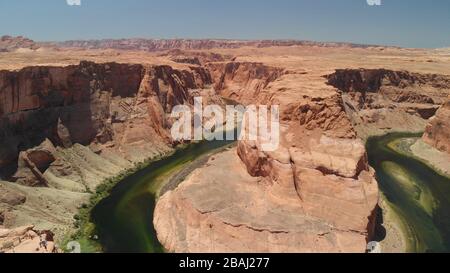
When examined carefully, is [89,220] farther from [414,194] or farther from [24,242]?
[414,194]

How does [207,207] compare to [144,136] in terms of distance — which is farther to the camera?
[144,136]

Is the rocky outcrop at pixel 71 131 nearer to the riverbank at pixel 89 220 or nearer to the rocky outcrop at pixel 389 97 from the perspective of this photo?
the riverbank at pixel 89 220

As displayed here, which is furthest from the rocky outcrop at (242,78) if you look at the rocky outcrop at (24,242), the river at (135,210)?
the rocky outcrop at (24,242)

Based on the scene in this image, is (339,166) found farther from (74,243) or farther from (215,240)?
(74,243)

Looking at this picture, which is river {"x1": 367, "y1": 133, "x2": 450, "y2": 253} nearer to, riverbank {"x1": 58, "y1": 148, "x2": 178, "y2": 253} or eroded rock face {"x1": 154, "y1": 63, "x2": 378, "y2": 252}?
eroded rock face {"x1": 154, "y1": 63, "x2": 378, "y2": 252}

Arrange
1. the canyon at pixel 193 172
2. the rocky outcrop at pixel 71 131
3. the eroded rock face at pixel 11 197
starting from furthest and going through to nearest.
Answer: the rocky outcrop at pixel 71 131, the eroded rock face at pixel 11 197, the canyon at pixel 193 172

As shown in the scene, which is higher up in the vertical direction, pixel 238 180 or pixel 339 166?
pixel 339 166

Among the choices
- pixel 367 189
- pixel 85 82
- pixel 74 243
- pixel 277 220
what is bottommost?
pixel 74 243

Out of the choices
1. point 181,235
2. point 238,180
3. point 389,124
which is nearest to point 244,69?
point 389,124
